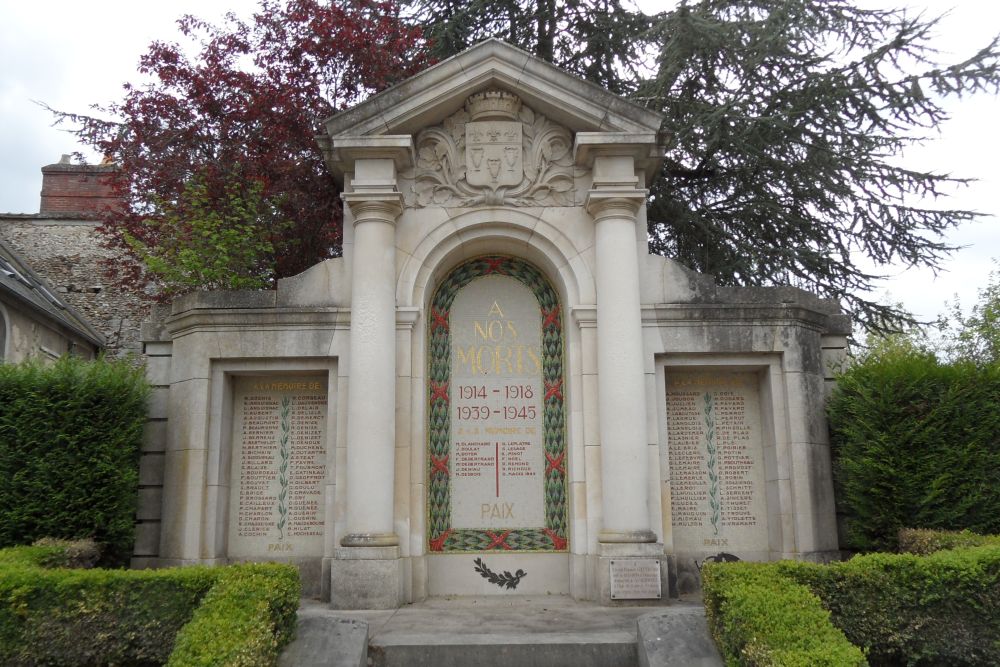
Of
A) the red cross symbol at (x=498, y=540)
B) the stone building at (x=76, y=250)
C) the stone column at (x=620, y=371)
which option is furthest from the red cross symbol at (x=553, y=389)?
the stone building at (x=76, y=250)

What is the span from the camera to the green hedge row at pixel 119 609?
653 centimetres

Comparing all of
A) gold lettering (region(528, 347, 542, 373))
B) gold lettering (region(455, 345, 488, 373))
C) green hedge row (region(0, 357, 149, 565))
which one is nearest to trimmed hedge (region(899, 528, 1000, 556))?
gold lettering (region(528, 347, 542, 373))

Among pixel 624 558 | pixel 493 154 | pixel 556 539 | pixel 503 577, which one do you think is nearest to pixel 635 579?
pixel 624 558

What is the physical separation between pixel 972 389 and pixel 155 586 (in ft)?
30.9

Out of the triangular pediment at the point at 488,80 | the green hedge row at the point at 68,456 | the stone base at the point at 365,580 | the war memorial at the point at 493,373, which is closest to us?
the stone base at the point at 365,580

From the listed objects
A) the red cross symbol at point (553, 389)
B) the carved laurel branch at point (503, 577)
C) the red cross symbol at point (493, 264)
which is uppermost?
the red cross symbol at point (493, 264)

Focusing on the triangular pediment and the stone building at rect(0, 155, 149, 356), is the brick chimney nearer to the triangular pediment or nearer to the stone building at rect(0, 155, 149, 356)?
the stone building at rect(0, 155, 149, 356)

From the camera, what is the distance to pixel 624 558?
30.2 ft

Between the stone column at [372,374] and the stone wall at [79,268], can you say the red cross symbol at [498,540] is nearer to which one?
the stone column at [372,374]

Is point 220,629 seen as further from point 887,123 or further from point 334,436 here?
point 887,123

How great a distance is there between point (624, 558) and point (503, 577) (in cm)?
180

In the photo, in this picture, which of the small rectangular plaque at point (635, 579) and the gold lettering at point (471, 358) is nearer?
the small rectangular plaque at point (635, 579)

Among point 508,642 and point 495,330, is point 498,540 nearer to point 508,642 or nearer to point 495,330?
point 495,330

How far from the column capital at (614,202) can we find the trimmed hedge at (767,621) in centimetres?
499
